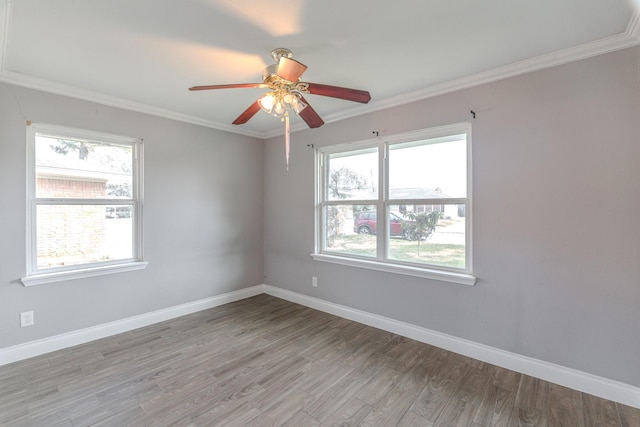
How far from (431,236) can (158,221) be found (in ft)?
10.2

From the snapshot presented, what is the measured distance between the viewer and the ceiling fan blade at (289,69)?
1707 mm

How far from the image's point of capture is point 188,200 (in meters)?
3.69

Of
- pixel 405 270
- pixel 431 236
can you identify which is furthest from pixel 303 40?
pixel 405 270

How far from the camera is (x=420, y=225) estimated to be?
119 inches

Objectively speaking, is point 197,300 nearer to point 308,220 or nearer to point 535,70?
point 308,220

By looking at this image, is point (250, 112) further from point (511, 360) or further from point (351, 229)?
point (511, 360)

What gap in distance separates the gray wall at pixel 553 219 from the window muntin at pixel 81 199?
3.16 metres

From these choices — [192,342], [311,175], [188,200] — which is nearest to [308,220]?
[311,175]

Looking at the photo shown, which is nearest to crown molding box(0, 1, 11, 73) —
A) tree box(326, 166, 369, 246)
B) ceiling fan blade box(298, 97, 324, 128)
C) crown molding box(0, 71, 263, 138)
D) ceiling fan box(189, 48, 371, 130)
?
crown molding box(0, 71, 263, 138)

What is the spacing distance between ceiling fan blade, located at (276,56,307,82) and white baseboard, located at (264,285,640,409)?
2.62 meters

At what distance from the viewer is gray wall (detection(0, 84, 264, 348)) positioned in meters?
2.55

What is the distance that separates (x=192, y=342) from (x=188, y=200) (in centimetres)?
171

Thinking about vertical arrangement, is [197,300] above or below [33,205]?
below

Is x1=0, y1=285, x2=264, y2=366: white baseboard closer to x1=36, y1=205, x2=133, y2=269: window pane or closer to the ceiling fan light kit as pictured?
x1=36, y1=205, x2=133, y2=269: window pane
